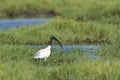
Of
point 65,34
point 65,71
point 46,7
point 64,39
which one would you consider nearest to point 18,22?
point 46,7

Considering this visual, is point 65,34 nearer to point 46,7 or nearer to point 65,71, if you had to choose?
point 65,71

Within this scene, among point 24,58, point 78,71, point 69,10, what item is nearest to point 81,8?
point 69,10

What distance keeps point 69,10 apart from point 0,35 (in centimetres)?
741

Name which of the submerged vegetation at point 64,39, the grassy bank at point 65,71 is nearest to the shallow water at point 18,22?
the submerged vegetation at point 64,39

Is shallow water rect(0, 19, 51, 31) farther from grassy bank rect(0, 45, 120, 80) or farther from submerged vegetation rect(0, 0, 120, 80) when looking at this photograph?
grassy bank rect(0, 45, 120, 80)

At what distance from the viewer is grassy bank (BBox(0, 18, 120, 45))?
43.3 ft

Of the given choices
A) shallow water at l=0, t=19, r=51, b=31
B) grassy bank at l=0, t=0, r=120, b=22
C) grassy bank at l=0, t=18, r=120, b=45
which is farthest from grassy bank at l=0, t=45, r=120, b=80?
grassy bank at l=0, t=0, r=120, b=22

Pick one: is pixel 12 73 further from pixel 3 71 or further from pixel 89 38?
pixel 89 38

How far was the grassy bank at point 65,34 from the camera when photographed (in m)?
13.2

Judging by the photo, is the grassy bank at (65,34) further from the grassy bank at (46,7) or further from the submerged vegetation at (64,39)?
the grassy bank at (46,7)

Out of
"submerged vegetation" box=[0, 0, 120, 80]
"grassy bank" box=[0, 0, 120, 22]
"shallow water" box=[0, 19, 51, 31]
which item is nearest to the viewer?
"submerged vegetation" box=[0, 0, 120, 80]

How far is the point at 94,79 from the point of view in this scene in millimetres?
7973

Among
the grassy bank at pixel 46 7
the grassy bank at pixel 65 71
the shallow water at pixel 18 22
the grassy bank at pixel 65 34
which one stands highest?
the grassy bank at pixel 65 71

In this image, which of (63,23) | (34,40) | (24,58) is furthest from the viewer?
(63,23)
